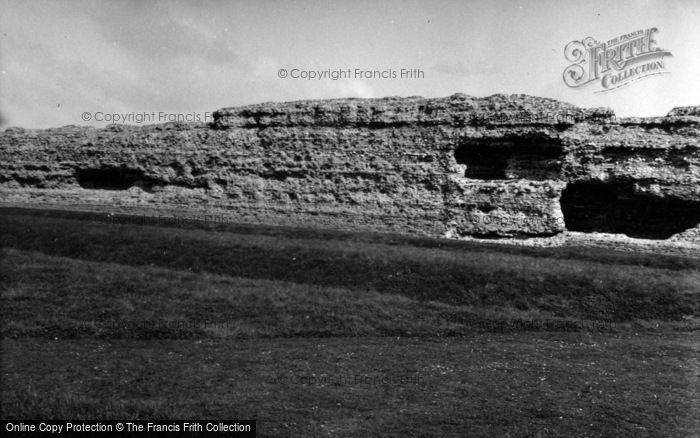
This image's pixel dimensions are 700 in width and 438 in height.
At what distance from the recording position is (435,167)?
2856cm

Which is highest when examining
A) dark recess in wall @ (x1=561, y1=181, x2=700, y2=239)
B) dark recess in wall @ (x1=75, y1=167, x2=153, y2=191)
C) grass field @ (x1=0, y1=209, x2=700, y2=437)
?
dark recess in wall @ (x1=75, y1=167, x2=153, y2=191)

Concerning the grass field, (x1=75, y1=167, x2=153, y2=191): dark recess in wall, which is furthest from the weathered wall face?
the grass field

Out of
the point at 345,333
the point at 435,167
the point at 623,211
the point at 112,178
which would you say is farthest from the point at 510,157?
the point at 112,178

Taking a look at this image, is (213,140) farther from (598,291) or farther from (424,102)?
(598,291)

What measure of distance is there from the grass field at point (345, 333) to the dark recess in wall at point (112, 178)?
9.44m

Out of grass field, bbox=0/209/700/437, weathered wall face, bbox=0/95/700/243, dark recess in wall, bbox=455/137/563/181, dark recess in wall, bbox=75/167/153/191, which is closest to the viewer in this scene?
grass field, bbox=0/209/700/437

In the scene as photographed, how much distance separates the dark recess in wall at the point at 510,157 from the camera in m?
27.9

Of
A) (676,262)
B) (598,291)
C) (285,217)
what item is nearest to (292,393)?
(598,291)

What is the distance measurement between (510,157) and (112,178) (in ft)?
81.6

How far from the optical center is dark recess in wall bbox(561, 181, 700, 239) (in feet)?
88.1

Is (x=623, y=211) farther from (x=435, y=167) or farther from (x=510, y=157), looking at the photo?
(x=435, y=167)

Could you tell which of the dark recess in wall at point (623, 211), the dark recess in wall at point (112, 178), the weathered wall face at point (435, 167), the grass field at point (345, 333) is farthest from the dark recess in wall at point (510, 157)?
the dark recess in wall at point (112, 178)

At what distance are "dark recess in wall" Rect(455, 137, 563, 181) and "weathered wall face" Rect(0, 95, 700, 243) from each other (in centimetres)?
5

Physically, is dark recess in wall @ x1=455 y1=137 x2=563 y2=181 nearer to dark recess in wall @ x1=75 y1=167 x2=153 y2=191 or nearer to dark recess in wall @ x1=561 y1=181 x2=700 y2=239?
dark recess in wall @ x1=561 y1=181 x2=700 y2=239
